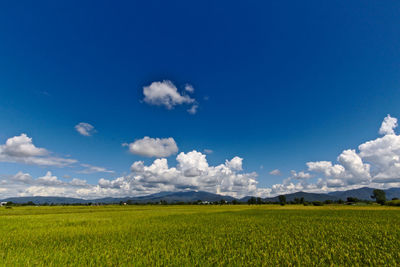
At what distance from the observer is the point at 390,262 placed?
30.9 ft

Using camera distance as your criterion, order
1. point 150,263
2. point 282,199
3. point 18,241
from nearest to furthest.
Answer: point 150,263, point 18,241, point 282,199

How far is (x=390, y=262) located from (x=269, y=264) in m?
5.86

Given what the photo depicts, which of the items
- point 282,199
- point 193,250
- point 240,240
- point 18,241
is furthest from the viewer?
point 282,199

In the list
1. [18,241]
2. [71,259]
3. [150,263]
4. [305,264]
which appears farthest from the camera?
[18,241]

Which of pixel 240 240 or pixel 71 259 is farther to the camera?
pixel 240 240

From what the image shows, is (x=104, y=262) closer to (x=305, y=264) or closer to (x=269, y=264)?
(x=269, y=264)

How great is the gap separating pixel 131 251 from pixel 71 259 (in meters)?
3.19

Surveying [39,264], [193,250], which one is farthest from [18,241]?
[193,250]

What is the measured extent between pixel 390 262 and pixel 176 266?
10292mm

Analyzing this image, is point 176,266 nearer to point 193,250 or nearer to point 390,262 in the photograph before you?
point 193,250

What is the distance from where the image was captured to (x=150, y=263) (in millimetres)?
9922

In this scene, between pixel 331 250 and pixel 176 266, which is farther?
pixel 331 250

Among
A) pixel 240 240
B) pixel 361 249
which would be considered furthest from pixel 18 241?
pixel 361 249

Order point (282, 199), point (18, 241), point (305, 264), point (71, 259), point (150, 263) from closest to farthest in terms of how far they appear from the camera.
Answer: point (305, 264)
point (150, 263)
point (71, 259)
point (18, 241)
point (282, 199)
